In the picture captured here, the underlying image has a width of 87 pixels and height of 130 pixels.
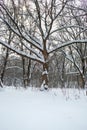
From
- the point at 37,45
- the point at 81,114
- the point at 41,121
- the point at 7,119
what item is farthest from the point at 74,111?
the point at 37,45

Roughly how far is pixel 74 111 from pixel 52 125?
5.44ft

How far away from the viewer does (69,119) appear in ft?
19.2

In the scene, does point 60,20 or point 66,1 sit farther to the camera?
point 60,20

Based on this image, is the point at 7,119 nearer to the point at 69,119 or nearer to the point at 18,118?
the point at 18,118

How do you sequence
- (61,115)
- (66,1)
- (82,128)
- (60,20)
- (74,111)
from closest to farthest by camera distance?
(82,128)
(61,115)
(74,111)
(66,1)
(60,20)

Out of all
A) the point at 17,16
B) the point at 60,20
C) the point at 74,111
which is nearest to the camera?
the point at 74,111

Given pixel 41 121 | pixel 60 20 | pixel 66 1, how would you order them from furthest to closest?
pixel 60 20 → pixel 66 1 → pixel 41 121

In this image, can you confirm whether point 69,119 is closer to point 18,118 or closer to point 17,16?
point 18,118

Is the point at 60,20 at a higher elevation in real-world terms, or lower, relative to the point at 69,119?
higher

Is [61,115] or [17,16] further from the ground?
[17,16]

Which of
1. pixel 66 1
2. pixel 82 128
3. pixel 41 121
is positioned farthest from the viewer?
pixel 66 1

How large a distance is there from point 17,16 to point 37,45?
2322 millimetres

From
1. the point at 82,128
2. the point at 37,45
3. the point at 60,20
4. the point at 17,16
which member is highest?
the point at 60,20

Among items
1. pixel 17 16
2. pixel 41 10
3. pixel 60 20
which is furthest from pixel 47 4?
pixel 60 20
